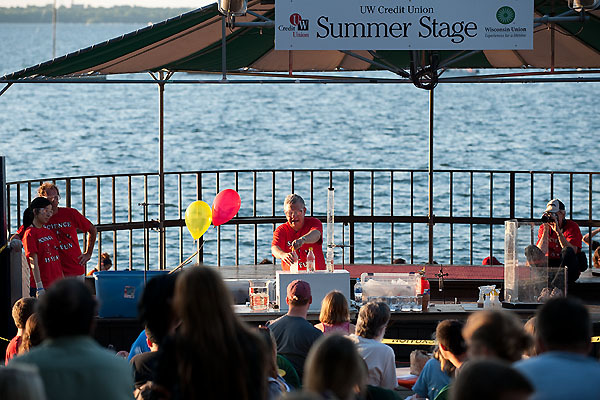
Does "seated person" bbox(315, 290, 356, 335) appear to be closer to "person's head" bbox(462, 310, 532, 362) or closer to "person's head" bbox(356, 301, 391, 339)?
"person's head" bbox(356, 301, 391, 339)

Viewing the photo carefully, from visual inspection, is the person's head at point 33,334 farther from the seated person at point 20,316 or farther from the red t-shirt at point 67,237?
the red t-shirt at point 67,237

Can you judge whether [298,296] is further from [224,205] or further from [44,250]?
[224,205]

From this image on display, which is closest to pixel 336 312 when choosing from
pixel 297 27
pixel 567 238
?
pixel 297 27

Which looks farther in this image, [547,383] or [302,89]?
[302,89]

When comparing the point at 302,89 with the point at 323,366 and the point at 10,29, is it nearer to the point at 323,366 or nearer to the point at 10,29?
the point at 323,366

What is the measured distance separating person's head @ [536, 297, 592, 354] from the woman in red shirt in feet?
17.9

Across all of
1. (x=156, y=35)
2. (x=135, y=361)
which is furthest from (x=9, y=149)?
(x=135, y=361)

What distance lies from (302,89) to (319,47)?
87.3m

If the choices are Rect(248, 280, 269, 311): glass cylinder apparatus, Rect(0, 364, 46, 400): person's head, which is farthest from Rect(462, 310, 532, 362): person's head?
Rect(248, 280, 269, 311): glass cylinder apparatus

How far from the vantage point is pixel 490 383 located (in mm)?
2992

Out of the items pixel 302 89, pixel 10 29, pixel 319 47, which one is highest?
pixel 10 29

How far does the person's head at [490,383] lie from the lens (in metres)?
2.98

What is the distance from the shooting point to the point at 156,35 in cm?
856

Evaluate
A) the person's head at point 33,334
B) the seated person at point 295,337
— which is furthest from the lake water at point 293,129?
the person's head at point 33,334
